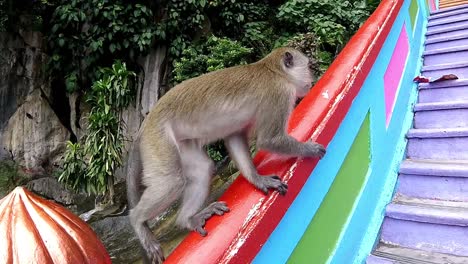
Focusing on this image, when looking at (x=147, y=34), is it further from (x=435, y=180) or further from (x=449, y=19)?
(x=435, y=180)

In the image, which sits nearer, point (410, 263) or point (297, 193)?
point (297, 193)

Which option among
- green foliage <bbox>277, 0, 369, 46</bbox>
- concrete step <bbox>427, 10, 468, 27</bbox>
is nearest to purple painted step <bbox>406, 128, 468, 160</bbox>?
concrete step <bbox>427, 10, 468, 27</bbox>

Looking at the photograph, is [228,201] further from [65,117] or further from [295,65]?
[65,117]

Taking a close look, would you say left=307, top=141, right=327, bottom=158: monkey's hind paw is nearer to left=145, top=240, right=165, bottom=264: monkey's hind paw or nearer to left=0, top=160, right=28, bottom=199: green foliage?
left=145, top=240, right=165, bottom=264: monkey's hind paw

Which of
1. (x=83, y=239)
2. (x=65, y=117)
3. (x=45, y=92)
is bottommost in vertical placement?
(x=65, y=117)

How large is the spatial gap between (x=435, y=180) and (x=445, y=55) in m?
1.95

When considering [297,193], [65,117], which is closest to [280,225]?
[297,193]

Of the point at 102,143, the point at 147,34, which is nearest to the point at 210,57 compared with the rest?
the point at 147,34

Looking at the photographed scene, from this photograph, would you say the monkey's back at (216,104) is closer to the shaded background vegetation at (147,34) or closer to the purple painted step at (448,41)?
the purple painted step at (448,41)

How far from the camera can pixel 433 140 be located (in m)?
2.61

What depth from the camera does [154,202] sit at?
5.54 ft

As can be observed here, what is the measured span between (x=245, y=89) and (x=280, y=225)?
67 cm

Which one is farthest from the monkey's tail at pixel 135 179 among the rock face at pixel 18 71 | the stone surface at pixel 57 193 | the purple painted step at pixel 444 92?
the rock face at pixel 18 71

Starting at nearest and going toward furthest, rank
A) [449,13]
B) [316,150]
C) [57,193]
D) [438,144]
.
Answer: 1. [316,150]
2. [438,144]
3. [449,13]
4. [57,193]
